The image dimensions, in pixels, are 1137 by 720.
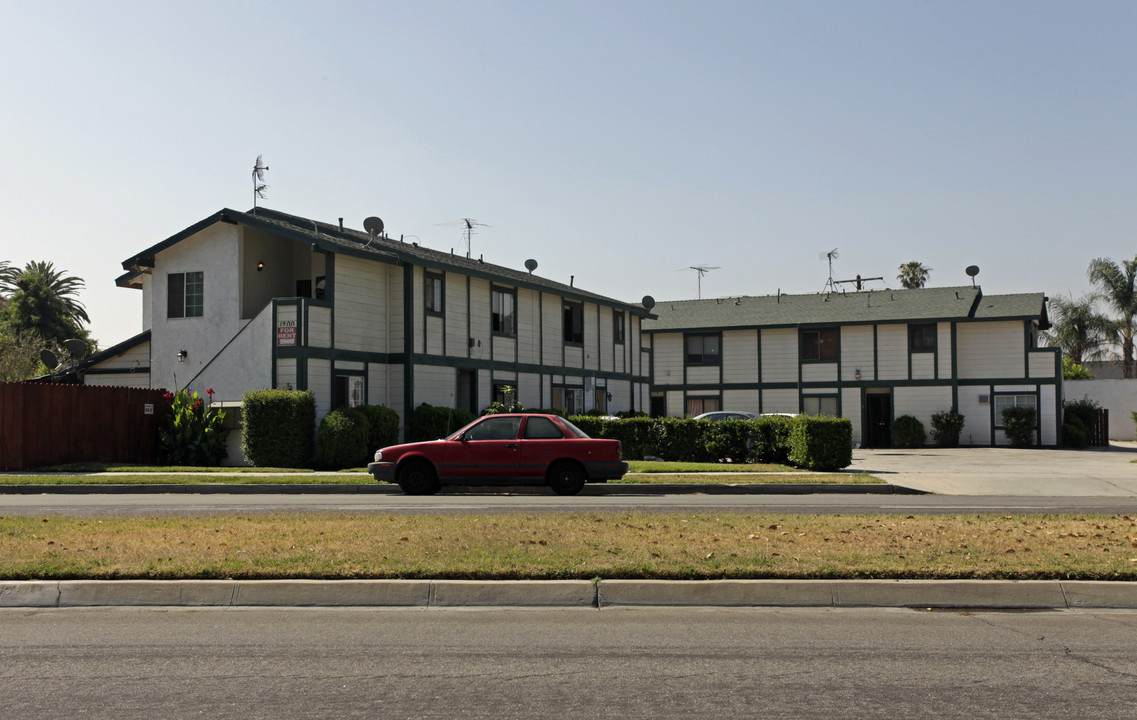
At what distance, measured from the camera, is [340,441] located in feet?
87.9

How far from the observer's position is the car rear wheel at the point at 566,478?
19.9 metres

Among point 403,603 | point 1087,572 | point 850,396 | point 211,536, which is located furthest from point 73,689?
point 850,396

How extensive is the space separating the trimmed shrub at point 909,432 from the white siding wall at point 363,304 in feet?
81.2

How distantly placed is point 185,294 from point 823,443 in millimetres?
18320

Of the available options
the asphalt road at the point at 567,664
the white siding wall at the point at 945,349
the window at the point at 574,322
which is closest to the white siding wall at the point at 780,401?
the white siding wall at the point at 945,349

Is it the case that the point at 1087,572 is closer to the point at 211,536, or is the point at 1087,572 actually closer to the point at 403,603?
the point at 403,603

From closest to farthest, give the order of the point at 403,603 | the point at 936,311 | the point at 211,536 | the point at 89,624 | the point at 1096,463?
1. the point at 89,624
2. the point at 403,603
3. the point at 211,536
4. the point at 1096,463
5. the point at 936,311

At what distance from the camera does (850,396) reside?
160 ft

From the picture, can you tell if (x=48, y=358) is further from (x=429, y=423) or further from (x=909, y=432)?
(x=909, y=432)

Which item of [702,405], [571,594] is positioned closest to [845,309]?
[702,405]

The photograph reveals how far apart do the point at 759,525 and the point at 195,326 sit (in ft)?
74.0

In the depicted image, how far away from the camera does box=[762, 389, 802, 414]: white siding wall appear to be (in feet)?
163

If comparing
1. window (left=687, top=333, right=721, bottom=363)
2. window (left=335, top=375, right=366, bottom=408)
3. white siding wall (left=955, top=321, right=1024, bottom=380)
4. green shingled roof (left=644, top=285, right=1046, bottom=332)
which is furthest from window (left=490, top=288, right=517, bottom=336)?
white siding wall (left=955, top=321, right=1024, bottom=380)

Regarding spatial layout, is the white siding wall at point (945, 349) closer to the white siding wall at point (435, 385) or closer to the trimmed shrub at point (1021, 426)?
the trimmed shrub at point (1021, 426)
